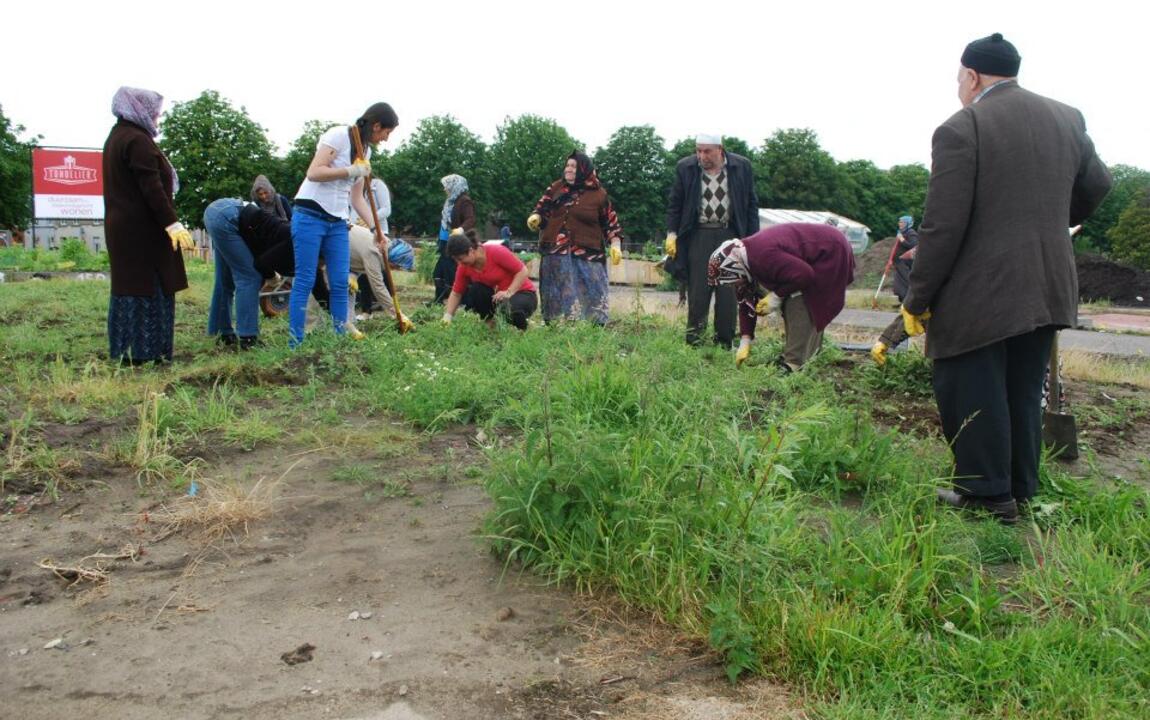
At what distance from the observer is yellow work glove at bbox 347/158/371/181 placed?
6117mm

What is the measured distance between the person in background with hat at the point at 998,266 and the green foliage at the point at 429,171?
145 feet

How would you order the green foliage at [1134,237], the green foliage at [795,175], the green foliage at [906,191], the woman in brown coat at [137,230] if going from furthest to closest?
the green foliage at [906,191] → the green foliage at [795,175] → the green foliage at [1134,237] → the woman in brown coat at [137,230]

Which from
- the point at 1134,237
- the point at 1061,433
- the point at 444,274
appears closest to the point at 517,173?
the point at 1134,237

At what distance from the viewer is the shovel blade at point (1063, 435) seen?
163 inches

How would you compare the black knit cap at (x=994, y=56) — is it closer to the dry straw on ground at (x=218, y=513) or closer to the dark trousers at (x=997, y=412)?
the dark trousers at (x=997, y=412)

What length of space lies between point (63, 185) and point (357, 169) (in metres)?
33.9

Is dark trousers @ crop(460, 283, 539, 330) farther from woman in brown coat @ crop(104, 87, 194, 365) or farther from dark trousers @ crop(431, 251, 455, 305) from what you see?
dark trousers @ crop(431, 251, 455, 305)

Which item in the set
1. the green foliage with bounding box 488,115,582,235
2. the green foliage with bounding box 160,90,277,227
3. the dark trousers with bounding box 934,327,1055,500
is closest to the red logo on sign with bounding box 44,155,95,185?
the green foliage with bounding box 160,90,277,227

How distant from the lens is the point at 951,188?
3305 millimetres

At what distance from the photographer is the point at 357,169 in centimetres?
615

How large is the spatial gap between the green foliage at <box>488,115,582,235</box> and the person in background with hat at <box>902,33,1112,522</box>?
1813 inches

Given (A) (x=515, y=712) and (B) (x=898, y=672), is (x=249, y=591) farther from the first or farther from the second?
(B) (x=898, y=672)

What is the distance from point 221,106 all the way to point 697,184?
3333 centimetres

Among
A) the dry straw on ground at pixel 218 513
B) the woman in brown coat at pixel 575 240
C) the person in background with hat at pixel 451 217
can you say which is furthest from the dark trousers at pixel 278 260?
the dry straw on ground at pixel 218 513
